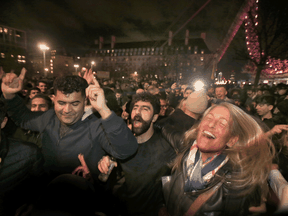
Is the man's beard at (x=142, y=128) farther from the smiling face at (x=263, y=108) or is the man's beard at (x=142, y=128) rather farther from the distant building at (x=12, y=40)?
the distant building at (x=12, y=40)

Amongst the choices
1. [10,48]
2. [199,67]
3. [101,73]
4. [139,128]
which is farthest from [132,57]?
[139,128]

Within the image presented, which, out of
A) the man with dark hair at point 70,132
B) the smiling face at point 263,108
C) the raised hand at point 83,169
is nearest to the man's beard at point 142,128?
the man with dark hair at point 70,132

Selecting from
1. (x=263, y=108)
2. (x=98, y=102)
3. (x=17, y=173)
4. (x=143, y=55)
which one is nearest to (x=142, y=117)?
(x=98, y=102)

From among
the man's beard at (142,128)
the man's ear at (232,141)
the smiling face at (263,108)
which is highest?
the smiling face at (263,108)

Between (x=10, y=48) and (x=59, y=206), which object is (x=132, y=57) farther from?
(x=59, y=206)

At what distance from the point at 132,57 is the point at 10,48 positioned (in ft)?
161

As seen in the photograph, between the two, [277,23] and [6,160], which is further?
[277,23]

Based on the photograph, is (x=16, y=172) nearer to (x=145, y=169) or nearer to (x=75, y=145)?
(x=75, y=145)

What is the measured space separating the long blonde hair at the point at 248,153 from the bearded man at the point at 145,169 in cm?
97

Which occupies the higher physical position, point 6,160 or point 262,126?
point 262,126

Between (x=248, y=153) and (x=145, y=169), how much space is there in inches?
53.6

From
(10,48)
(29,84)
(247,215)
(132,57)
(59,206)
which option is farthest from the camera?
(132,57)

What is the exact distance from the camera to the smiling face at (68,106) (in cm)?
196

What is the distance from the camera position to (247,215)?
1565 millimetres
